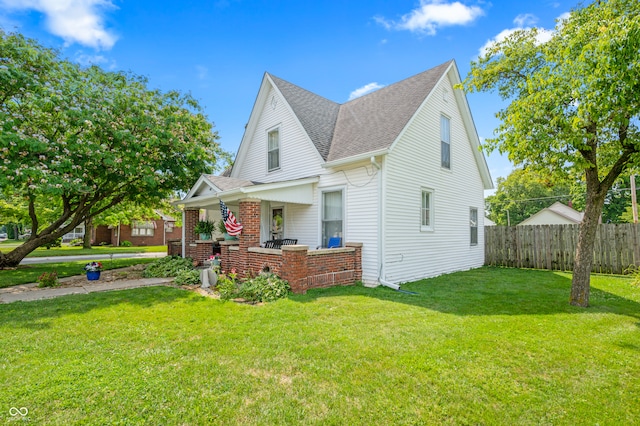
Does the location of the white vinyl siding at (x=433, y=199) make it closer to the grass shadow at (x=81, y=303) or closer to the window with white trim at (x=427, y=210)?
the window with white trim at (x=427, y=210)

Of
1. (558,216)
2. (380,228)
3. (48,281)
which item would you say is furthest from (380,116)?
(558,216)

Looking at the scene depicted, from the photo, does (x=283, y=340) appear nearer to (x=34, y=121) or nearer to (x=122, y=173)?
(x=122, y=173)

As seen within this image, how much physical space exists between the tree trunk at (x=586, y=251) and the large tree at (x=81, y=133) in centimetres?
1197

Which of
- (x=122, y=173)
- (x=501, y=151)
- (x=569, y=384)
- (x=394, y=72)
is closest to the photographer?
(x=569, y=384)

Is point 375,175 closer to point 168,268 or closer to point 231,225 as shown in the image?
point 231,225

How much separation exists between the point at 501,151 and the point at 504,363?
4356 millimetres

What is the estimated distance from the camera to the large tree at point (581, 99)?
14.2ft

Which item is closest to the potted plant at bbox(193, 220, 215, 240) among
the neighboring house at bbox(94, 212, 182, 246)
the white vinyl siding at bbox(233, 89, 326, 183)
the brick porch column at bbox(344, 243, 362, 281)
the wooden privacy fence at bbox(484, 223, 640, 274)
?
the white vinyl siding at bbox(233, 89, 326, 183)

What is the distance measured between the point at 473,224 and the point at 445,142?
4126mm

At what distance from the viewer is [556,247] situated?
11883 mm

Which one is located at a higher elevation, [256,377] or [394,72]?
[394,72]

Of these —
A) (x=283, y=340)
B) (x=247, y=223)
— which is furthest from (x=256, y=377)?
(x=247, y=223)

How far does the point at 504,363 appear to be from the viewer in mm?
3635

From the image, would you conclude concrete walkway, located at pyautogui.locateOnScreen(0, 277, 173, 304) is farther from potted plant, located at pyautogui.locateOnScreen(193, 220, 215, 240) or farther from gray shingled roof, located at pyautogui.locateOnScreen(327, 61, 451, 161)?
gray shingled roof, located at pyautogui.locateOnScreen(327, 61, 451, 161)
